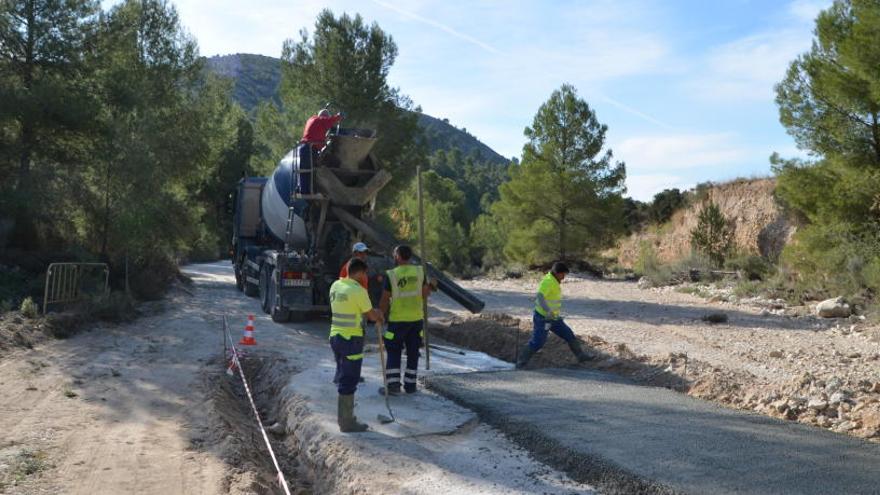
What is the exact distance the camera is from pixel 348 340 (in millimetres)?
6375

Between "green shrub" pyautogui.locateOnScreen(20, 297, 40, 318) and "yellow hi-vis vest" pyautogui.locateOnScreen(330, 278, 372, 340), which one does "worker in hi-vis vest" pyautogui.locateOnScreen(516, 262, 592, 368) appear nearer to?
"yellow hi-vis vest" pyautogui.locateOnScreen(330, 278, 372, 340)

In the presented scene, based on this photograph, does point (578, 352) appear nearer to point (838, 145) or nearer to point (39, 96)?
point (838, 145)

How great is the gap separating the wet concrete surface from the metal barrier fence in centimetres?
983

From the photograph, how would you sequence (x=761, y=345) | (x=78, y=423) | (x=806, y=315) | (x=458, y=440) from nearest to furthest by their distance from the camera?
(x=458, y=440) < (x=78, y=423) < (x=761, y=345) < (x=806, y=315)

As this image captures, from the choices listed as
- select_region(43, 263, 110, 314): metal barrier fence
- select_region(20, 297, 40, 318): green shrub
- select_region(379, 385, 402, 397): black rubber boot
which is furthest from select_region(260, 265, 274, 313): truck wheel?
select_region(379, 385, 402, 397): black rubber boot

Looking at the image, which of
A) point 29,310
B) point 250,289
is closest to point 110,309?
point 29,310

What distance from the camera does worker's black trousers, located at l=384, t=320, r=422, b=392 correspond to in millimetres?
7648

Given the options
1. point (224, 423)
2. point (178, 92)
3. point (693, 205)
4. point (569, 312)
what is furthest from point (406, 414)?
point (693, 205)

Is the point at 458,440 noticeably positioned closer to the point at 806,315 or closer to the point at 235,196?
the point at 806,315

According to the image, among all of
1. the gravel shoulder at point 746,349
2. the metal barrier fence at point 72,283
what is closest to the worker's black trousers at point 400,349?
the gravel shoulder at point 746,349

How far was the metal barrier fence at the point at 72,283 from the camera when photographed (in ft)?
46.4

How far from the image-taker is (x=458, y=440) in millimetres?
6121

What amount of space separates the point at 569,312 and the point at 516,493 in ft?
40.8

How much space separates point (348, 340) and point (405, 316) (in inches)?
58.4
